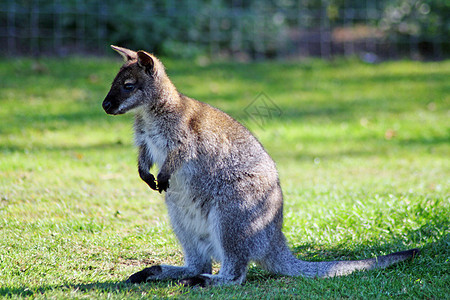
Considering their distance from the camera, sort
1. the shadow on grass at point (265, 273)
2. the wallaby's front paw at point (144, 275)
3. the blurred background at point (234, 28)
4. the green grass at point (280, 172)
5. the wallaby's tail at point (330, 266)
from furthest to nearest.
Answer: the blurred background at point (234, 28), the wallaby's tail at point (330, 266), the green grass at point (280, 172), the wallaby's front paw at point (144, 275), the shadow on grass at point (265, 273)

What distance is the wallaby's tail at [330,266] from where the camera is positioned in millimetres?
4246

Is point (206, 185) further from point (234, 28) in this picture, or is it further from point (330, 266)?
point (234, 28)

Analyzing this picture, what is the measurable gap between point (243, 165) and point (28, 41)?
8.10m

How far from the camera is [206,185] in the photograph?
414cm

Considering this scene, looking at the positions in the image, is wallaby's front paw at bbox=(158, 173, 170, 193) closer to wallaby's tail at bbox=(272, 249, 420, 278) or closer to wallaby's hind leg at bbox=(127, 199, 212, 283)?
wallaby's hind leg at bbox=(127, 199, 212, 283)

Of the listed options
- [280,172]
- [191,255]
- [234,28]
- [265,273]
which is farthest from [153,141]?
[234,28]

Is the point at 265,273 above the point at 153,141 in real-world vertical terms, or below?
below

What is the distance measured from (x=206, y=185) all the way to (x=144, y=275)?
758 mm

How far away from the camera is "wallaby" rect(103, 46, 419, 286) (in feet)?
13.4

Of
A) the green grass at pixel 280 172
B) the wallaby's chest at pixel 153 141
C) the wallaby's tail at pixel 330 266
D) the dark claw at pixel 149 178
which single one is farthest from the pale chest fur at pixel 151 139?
the wallaby's tail at pixel 330 266

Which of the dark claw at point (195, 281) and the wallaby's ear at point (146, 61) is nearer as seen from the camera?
the dark claw at point (195, 281)

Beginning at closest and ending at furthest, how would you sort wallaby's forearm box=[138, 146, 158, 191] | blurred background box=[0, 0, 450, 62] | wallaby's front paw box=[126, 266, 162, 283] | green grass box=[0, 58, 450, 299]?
wallaby's front paw box=[126, 266, 162, 283] < green grass box=[0, 58, 450, 299] < wallaby's forearm box=[138, 146, 158, 191] < blurred background box=[0, 0, 450, 62]

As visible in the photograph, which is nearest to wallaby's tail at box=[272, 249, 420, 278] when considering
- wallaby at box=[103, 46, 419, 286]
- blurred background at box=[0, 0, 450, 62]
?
wallaby at box=[103, 46, 419, 286]

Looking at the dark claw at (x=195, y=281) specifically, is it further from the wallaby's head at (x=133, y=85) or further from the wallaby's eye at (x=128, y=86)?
the wallaby's eye at (x=128, y=86)
